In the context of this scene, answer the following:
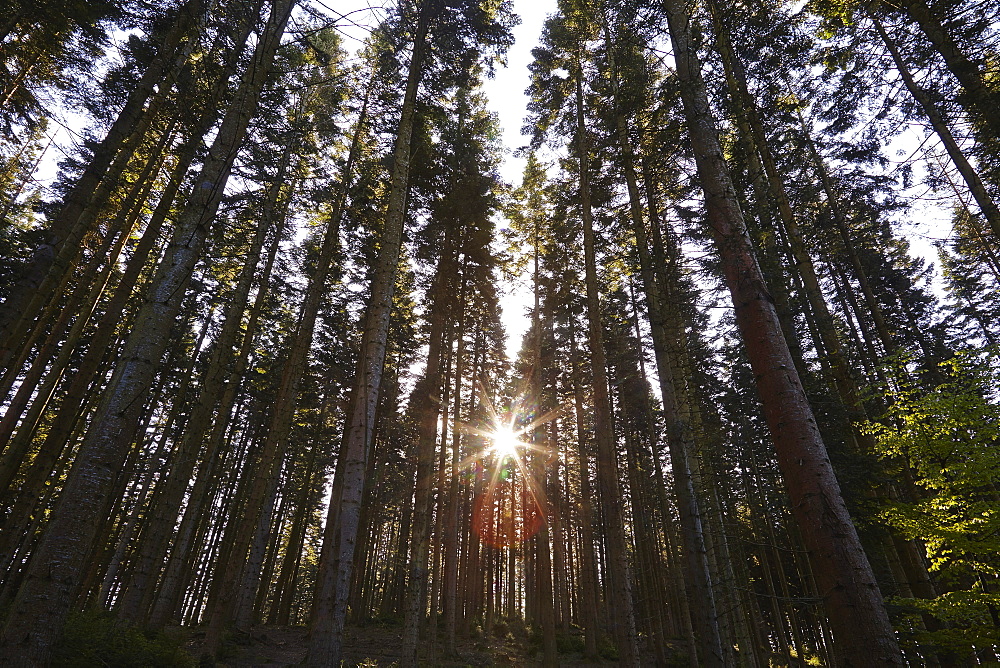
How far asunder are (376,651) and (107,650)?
11080 mm

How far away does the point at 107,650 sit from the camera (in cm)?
590

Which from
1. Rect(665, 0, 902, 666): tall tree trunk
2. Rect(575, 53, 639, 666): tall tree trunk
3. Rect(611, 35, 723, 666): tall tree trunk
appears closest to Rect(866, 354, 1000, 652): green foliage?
Rect(665, 0, 902, 666): tall tree trunk

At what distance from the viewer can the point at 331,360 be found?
51.0ft

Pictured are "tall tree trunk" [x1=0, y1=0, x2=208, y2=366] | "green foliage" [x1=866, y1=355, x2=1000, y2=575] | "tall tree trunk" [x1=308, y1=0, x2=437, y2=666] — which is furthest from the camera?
"tall tree trunk" [x1=0, y1=0, x2=208, y2=366]

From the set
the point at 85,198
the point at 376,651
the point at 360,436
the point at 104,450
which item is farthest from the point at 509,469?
the point at 104,450

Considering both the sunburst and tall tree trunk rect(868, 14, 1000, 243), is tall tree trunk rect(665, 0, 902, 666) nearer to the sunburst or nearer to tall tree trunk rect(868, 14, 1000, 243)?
the sunburst

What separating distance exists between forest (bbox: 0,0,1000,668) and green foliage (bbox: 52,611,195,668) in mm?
60

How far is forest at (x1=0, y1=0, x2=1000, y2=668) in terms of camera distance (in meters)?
4.69

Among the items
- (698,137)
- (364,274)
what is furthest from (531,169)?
(698,137)

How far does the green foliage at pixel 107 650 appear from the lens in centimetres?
520

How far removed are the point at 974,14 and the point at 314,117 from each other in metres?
15.7

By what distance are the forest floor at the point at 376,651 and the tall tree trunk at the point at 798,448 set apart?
34.4 feet

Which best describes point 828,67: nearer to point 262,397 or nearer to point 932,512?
point 932,512

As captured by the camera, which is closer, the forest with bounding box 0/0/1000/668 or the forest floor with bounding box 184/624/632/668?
the forest with bounding box 0/0/1000/668
